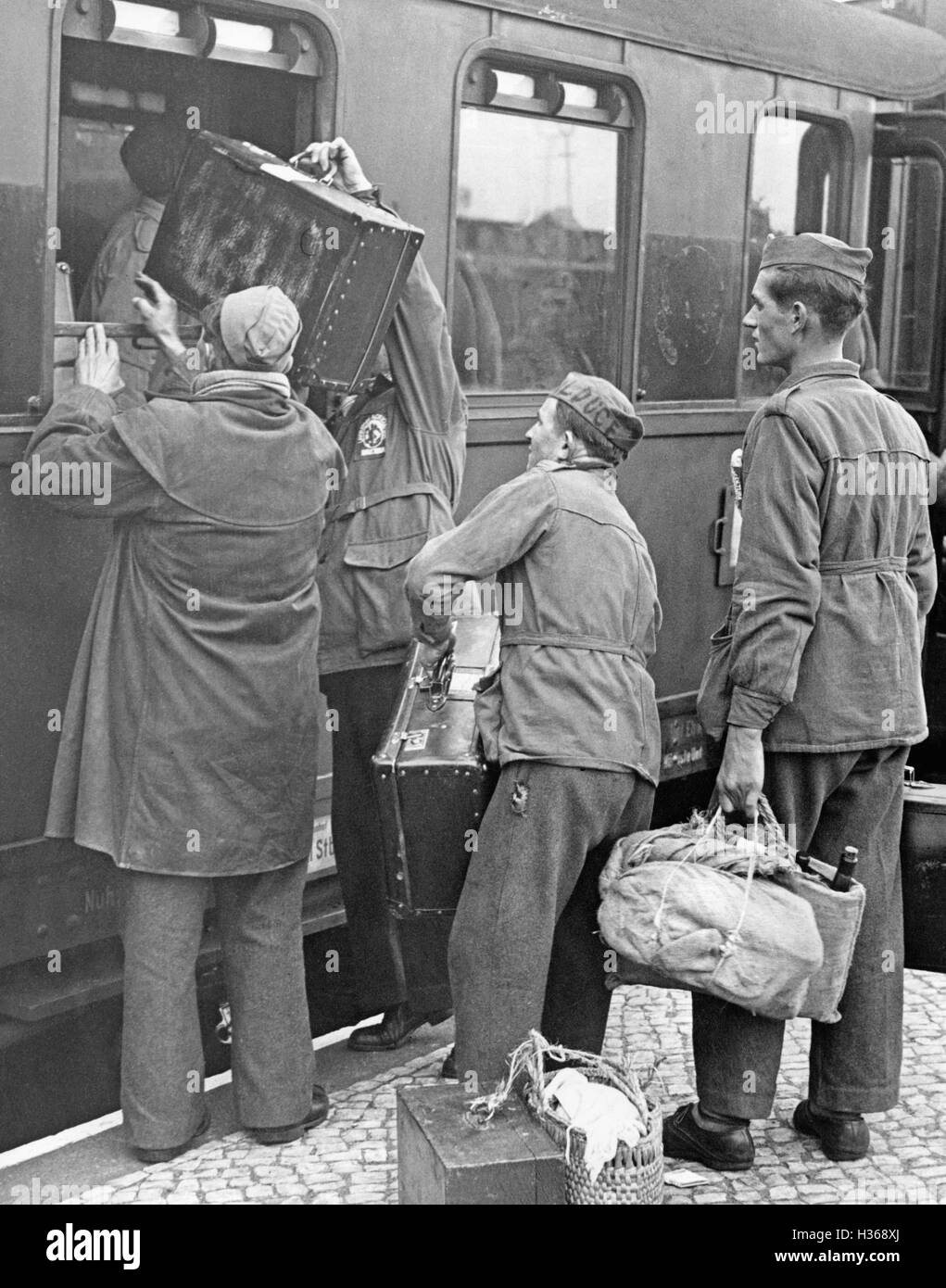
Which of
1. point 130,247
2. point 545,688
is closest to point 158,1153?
point 545,688

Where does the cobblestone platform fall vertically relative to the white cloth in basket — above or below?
below

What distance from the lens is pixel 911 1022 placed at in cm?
465

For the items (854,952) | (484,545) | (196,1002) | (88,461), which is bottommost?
(196,1002)

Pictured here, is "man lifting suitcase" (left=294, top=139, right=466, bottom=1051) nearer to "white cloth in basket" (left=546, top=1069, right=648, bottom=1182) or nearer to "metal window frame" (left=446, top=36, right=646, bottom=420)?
"metal window frame" (left=446, top=36, right=646, bottom=420)

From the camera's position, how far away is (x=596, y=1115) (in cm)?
320

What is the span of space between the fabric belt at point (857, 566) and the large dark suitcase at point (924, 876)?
64cm

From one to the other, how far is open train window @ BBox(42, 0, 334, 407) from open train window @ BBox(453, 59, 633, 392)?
0.53m

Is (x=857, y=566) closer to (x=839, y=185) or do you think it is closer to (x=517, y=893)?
(x=517, y=893)

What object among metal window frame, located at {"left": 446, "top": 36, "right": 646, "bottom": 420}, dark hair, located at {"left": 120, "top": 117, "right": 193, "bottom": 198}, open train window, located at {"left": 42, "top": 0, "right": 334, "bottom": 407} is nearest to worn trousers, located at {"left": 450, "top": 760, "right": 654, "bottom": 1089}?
open train window, located at {"left": 42, "top": 0, "right": 334, "bottom": 407}

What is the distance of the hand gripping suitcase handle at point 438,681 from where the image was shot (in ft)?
12.3

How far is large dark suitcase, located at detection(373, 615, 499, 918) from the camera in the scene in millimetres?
3568

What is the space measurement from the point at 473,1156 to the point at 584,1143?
22 cm

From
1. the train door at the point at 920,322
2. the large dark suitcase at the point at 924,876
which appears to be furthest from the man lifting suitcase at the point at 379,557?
the train door at the point at 920,322
